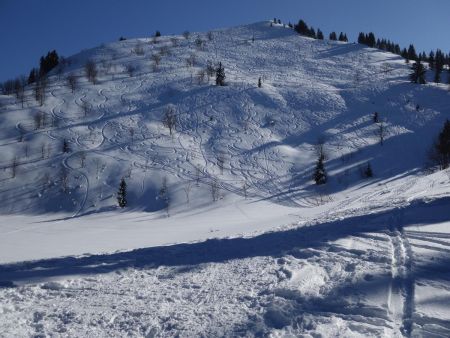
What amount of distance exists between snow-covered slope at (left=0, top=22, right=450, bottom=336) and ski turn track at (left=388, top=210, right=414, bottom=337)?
3 cm

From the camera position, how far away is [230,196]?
31.6 metres

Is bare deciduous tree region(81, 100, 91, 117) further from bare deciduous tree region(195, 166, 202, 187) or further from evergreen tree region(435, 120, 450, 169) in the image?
evergreen tree region(435, 120, 450, 169)

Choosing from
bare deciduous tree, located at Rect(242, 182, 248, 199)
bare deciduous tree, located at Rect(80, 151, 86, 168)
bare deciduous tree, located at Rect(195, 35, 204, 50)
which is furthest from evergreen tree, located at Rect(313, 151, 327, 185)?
bare deciduous tree, located at Rect(195, 35, 204, 50)

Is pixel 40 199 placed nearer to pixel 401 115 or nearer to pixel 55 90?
pixel 55 90

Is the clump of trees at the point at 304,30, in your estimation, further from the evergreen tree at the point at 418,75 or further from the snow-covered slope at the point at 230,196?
the evergreen tree at the point at 418,75

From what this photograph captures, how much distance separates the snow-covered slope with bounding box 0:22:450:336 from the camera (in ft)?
18.7

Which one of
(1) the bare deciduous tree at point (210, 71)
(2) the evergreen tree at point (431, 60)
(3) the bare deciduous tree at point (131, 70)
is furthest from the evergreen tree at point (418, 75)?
(3) the bare deciduous tree at point (131, 70)

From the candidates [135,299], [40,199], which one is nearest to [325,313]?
[135,299]

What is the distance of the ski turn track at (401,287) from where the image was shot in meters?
5.00

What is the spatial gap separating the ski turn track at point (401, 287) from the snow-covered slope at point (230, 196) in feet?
0.11

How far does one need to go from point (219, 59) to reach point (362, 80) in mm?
28549

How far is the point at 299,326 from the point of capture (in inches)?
200

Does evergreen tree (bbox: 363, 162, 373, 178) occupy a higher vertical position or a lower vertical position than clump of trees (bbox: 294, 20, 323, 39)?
lower

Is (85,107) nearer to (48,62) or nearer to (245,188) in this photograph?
(245,188)
